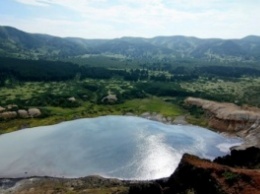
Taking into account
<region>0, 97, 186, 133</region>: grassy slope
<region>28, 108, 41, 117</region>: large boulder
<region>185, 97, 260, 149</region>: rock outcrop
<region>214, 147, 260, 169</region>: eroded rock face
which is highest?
<region>214, 147, 260, 169</region>: eroded rock face

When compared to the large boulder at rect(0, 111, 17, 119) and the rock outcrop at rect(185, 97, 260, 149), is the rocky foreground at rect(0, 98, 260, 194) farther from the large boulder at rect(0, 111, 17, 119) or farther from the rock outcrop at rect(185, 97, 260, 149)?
the large boulder at rect(0, 111, 17, 119)

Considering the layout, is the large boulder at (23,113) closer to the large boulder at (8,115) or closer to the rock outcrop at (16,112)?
the rock outcrop at (16,112)

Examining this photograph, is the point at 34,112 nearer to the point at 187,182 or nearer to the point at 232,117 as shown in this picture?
the point at 232,117

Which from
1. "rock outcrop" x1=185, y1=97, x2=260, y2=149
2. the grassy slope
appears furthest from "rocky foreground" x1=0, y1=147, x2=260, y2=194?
the grassy slope

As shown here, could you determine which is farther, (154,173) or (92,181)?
(154,173)

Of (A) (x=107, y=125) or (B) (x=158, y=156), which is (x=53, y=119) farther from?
(B) (x=158, y=156)

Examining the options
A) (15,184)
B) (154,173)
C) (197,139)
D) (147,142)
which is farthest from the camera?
(197,139)

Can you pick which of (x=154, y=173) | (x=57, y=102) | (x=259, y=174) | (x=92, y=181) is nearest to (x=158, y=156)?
(x=154, y=173)
